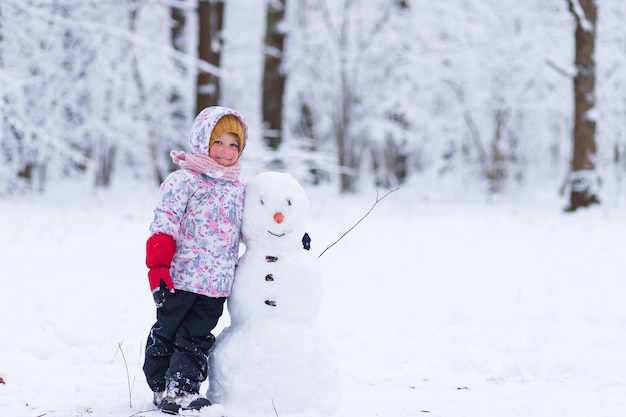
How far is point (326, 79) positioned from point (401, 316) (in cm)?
1274

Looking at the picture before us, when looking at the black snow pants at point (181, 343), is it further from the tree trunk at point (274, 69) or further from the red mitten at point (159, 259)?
the tree trunk at point (274, 69)

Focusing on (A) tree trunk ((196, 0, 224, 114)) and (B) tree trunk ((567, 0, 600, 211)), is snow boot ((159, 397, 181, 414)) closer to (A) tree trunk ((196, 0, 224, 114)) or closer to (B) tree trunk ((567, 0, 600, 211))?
(A) tree trunk ((196, 0, 224, 114))

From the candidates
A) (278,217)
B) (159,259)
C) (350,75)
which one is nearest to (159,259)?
(159,259)

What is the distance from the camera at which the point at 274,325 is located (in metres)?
3.00

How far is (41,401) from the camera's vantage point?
3086 mm

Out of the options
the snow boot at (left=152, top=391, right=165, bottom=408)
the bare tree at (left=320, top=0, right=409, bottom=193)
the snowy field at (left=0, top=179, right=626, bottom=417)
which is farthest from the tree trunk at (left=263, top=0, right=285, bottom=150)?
the snow boot at (left=152, top=391, right=165, bottom=408)

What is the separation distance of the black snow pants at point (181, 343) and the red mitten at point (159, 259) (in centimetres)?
17

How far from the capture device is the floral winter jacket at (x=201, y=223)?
114 inches

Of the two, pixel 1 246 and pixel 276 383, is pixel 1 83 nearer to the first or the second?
pixel 1 246

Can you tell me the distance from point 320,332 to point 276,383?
352 millimetres

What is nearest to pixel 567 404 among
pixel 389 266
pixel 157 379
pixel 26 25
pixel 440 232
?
pixel 157 379

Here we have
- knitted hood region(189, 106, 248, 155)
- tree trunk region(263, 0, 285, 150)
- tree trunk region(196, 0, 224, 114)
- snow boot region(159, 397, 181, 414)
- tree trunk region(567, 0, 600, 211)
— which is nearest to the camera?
snow boot region(159, 397, 181, 414)

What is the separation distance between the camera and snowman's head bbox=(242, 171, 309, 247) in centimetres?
300

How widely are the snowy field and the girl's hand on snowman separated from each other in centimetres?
63
